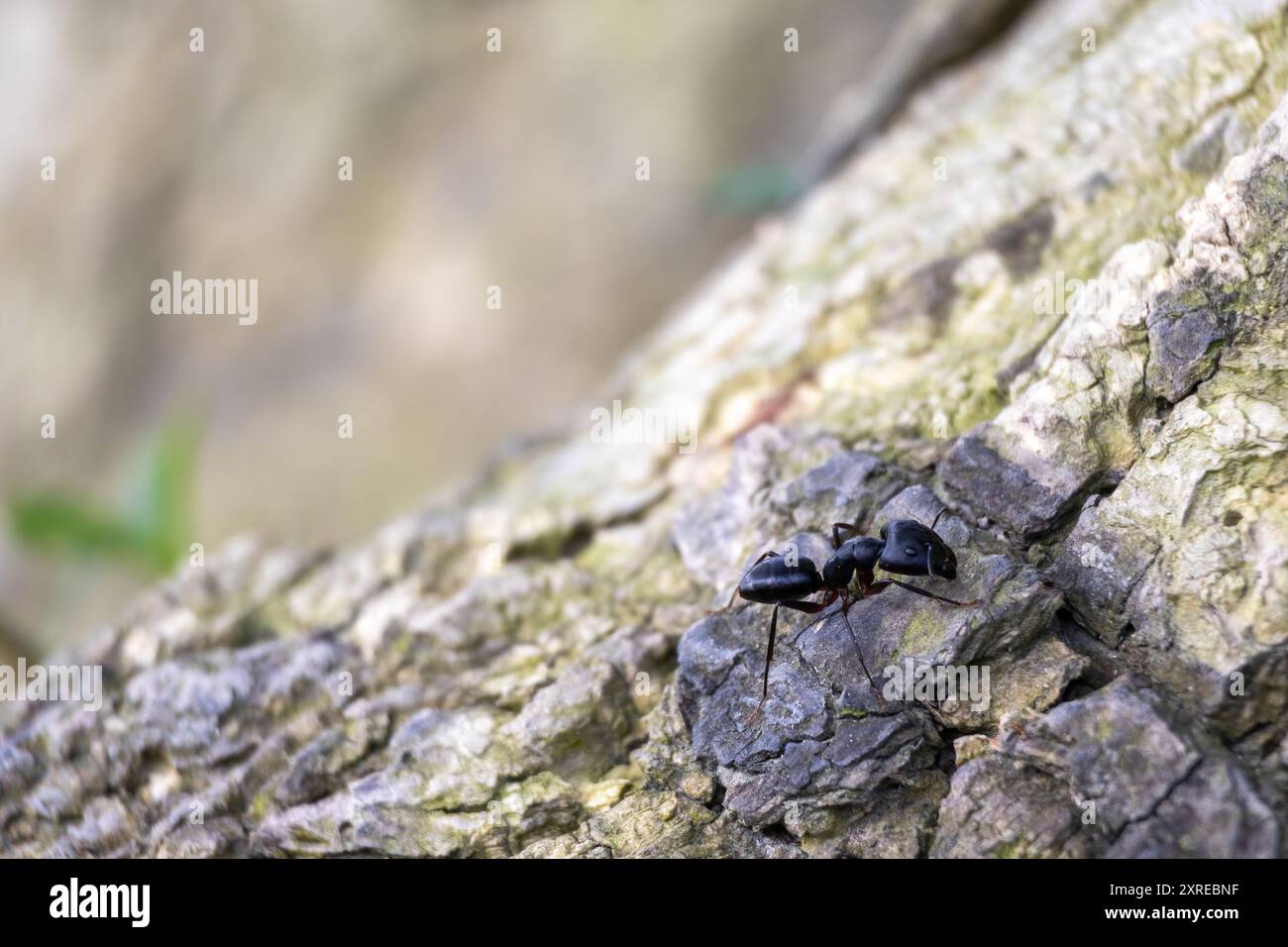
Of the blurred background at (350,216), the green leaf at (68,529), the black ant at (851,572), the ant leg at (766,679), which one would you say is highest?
the blurred background at (350,216)

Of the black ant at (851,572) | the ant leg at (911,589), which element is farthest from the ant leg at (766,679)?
the ant leg at (911,589)

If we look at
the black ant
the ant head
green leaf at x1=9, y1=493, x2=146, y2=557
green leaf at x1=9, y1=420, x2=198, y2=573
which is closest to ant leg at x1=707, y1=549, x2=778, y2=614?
the black ant

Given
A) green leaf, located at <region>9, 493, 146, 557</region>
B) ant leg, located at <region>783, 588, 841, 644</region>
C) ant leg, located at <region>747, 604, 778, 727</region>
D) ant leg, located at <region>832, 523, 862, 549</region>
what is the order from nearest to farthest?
ant leg, located at <region>747, 604, 778, 727</region>
ant leg, located at <region>783, 588, 841, 644</region>
ant leg, located at <region>832, 523, 862, 549</region>
green leaf, located at <region>9, 493, 146, 557</region>

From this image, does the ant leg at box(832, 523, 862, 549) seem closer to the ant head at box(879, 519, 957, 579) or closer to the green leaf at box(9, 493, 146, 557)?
the ant head at box(879, 519, 957, 579)

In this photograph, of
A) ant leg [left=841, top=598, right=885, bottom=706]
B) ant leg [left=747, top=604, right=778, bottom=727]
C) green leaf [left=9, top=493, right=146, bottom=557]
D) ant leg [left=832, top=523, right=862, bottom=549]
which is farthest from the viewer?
green leaf [left=9, top=493, right=146, bottom=557]

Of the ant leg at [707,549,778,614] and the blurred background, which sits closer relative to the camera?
the ant leg at [707,549,778,614]

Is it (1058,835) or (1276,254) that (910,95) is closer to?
(1276,254)

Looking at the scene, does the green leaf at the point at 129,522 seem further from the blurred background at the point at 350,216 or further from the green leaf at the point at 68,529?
the blurred background at the point at 350,216
